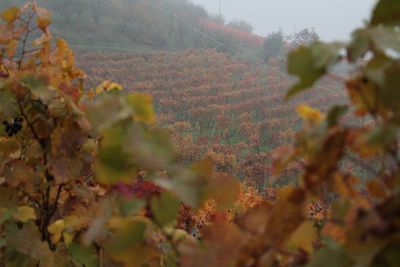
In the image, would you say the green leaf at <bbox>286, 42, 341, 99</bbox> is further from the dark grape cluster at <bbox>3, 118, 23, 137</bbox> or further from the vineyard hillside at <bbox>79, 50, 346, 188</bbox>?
the vineyard hillside at <bbox>79, 50, 346, 188</bbox>

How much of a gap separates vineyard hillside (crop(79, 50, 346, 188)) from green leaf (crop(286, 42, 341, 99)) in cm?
863

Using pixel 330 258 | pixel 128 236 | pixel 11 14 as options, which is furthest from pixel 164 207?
pixel 11 14

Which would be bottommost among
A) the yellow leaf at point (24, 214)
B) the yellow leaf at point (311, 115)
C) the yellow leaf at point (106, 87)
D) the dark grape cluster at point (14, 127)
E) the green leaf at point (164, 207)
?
the yellow leaf at point (24, 214)

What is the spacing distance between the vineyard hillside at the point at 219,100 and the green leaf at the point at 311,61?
863cm

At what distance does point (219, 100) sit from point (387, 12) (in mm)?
14810

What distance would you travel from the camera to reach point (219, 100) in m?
15.1

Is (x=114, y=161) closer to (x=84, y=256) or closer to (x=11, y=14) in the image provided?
(x=84, y=256)

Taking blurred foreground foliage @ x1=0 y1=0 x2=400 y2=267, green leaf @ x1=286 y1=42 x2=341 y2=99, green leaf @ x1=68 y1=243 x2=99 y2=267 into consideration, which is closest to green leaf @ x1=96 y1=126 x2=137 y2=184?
blurred foreground foliage @ x1=0 y1=0 x2=400 y2=267

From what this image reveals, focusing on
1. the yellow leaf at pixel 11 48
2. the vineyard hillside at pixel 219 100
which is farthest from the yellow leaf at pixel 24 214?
the vineyard hillside at pixel 219 100

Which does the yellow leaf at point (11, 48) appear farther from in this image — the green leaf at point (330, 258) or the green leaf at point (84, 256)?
the green leaf at point (330, 258)

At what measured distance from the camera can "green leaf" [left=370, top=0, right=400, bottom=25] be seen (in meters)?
0.37

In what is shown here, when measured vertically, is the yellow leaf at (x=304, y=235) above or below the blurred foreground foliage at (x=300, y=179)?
below

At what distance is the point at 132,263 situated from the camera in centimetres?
48

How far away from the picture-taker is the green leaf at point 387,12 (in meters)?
0.37
